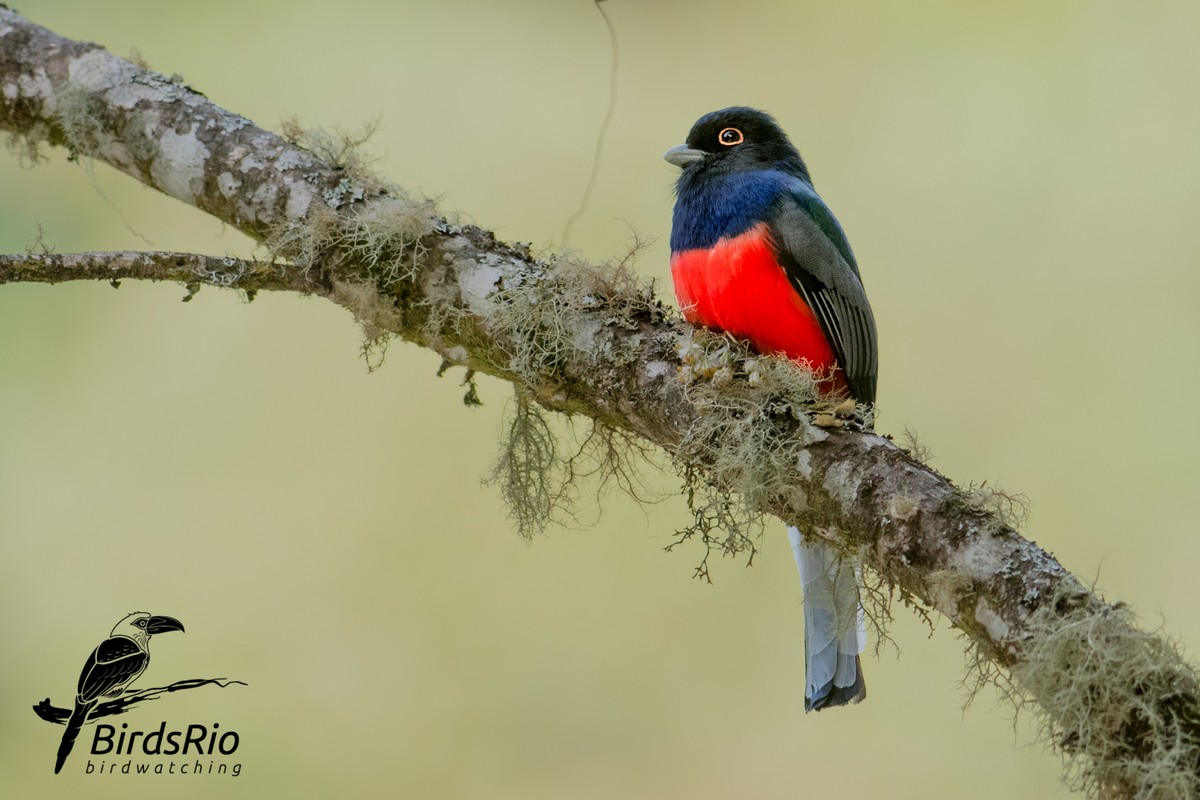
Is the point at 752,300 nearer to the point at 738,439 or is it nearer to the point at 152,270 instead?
the point at 738,439

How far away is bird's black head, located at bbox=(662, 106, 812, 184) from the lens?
316 centimetres

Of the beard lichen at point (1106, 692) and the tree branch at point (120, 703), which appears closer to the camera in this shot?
the beard lichen at point (1106, 692)

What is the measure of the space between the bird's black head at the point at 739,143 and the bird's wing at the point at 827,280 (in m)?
0.24

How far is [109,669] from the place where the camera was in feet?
11.2

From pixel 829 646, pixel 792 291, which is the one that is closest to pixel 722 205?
pixel 792 291

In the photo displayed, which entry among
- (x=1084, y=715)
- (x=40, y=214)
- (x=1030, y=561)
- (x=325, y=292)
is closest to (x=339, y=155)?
(x=325, y=292)

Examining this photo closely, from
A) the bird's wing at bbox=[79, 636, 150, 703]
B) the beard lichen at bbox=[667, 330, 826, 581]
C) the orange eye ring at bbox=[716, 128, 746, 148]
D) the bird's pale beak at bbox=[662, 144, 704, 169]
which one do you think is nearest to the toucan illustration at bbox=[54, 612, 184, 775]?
the bird's wing at bbox=[79, 636, 150, 703]

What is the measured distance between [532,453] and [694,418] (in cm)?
67

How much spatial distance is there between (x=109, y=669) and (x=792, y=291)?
2.39m

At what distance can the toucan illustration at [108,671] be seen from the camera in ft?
11.1

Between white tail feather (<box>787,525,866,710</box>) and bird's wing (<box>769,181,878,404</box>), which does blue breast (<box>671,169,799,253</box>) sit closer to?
bird's wing (<box>769,181,878,404</box>)

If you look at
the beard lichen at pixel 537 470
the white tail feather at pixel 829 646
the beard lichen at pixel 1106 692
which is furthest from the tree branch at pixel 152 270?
the beard lichen at pixel 1106 692

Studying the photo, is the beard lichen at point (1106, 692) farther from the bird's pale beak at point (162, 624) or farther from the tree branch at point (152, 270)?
the bird's pale beak at point (162, 624)

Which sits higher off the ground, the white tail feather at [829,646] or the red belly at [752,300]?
the red belly at [752,300]
